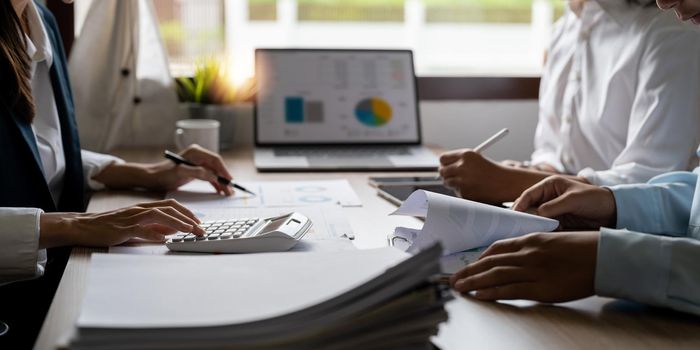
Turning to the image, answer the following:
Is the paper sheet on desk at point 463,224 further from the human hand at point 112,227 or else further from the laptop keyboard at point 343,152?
the laptop keyboard at point 343,152

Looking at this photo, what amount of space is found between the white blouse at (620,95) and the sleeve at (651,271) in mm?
607

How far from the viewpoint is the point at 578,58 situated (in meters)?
1.96

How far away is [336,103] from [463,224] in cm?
109

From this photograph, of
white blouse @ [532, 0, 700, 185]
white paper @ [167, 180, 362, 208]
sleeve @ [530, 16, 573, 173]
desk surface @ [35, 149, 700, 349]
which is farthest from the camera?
sleeve @ [530, 16, 573, 173]

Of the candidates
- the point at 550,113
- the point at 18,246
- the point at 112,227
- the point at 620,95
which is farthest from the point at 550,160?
the point at 18,246

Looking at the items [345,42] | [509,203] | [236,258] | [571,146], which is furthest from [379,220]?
[345,42]

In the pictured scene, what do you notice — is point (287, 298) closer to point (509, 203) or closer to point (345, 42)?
point (509, 203)

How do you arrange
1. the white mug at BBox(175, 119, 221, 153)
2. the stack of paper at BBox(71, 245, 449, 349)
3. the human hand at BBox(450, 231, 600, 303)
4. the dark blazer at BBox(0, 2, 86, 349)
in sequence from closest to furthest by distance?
the stack of paper at BBox(71, 245, 449, 349) < the human hand at BBox(450, 231, 600, 303) < the dark blazer at BBox(0, 2, 86, 349) < the white mug at BBox(175, 119, 221, 153)

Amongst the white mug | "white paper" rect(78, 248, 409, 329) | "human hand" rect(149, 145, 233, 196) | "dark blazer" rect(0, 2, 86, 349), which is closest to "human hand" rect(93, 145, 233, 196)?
"human hand" rect(149, 145, 233, 196)

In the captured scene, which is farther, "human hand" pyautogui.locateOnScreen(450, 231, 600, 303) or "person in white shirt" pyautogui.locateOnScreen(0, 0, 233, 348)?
"person in white shirt" pyautogui.locateOnScreen(0, 0, 233, 348)

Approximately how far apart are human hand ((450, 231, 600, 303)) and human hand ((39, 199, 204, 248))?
400 mm

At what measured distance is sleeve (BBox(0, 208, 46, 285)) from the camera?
1133mm

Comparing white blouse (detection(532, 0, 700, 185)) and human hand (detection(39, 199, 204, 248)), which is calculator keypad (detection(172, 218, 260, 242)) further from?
white blouse (detection(532, 0, 700, 185))

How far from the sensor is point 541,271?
38.7 inches
